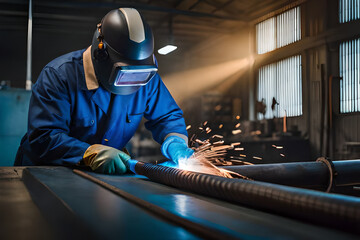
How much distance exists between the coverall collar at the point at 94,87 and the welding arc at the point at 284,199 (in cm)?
95

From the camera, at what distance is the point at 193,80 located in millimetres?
10109

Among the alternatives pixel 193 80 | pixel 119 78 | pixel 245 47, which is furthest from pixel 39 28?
pixel 119 78

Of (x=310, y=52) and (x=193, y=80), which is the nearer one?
(x=310, y=52)

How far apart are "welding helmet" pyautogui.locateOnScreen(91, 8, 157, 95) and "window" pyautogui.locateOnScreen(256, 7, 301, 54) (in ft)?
16.8

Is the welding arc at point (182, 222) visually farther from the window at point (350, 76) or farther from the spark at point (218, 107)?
the spark at point (218, 107)

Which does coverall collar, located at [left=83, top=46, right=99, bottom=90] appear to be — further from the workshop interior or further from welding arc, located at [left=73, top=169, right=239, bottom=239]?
welding arc, located at [left=73, top=169, right=239, bottom=239]

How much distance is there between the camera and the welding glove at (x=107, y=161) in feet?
5.14

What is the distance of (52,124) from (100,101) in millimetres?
306

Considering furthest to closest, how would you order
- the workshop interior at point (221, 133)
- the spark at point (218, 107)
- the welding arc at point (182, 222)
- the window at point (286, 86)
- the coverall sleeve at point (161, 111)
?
the spark at point (218, 107)
the window at point (286, 86)
the coverall sleeve at point (161, 111)
the workshop interior at point (221, 133)
the welding arc at point (182, 222)

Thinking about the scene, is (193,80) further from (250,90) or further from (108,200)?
(108,200)

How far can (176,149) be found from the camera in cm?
185

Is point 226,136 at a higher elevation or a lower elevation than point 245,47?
lower

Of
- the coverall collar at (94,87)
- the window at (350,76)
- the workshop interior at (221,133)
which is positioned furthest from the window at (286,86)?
the coverall collar at (94,87)

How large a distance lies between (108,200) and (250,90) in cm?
738
